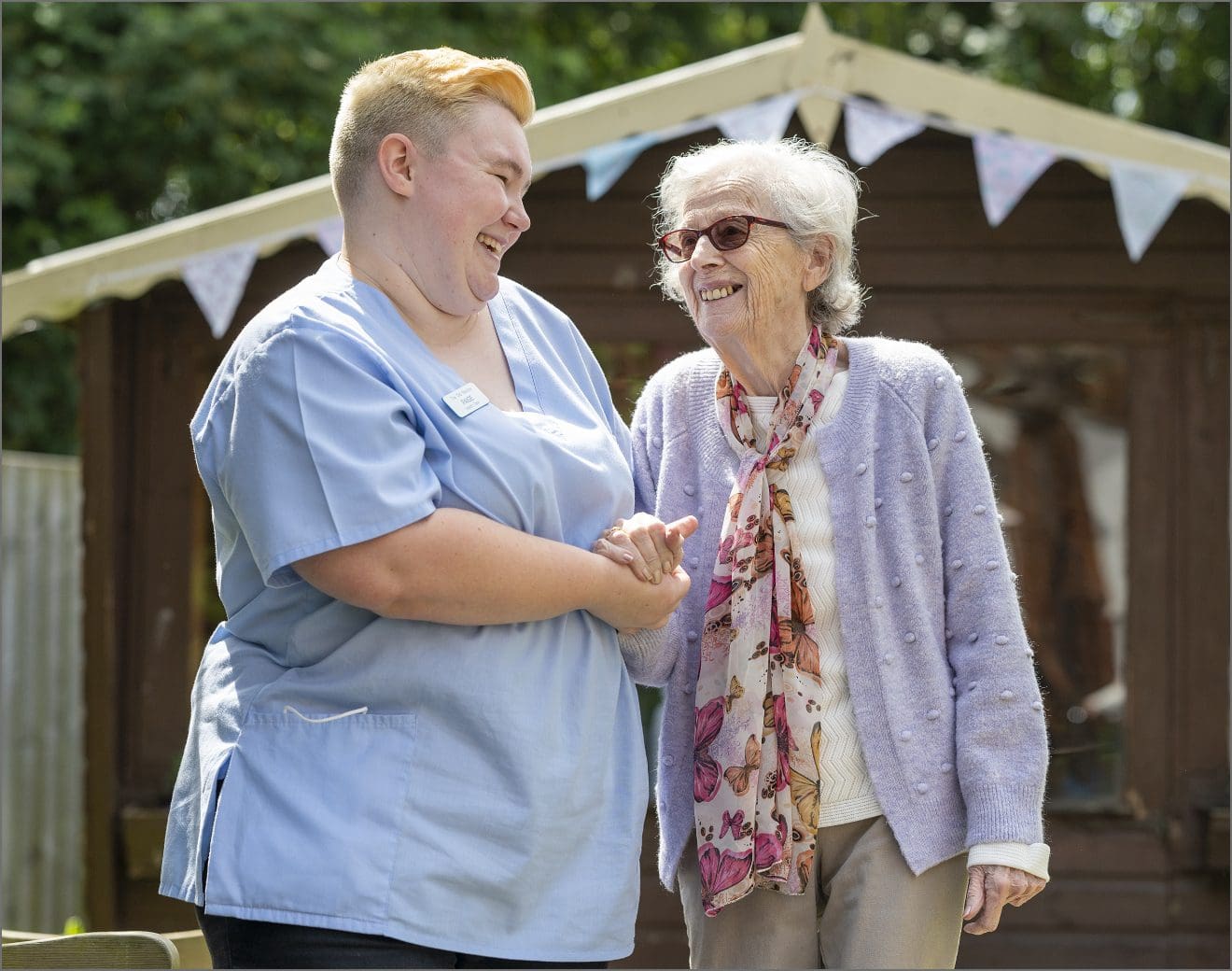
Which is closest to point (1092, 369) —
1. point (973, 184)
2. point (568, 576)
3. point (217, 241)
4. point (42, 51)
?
point (973, 184)

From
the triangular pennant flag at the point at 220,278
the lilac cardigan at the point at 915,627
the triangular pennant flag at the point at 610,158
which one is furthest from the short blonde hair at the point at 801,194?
the triangular pennant flag at the point at 220,278

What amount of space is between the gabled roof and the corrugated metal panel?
97.3 inches

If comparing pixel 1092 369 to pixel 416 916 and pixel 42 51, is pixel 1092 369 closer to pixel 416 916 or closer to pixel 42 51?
pixel 416 916

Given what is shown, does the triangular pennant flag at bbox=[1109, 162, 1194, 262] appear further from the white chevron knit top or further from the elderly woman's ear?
the white chevron knit top

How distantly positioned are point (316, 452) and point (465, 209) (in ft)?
1.33

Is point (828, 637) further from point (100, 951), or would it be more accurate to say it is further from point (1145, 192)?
point (1145, 192)

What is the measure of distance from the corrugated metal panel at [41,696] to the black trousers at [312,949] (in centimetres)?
497

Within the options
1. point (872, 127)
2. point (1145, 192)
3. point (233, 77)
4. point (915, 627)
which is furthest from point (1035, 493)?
point (233, 77)

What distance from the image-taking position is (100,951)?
94.0 inches

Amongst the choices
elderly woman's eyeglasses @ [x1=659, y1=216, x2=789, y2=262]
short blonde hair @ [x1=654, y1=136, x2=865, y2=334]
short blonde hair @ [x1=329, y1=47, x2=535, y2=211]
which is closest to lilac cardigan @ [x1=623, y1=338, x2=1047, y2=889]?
short blonde hair @ [x1=654, y1=136, x2=865, y2=334]

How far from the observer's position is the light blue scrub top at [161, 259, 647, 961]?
175cm

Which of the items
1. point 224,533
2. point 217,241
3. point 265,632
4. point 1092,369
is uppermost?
point 217,241

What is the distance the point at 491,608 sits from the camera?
71.6 inches

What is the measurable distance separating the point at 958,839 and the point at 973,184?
359 centimetres
